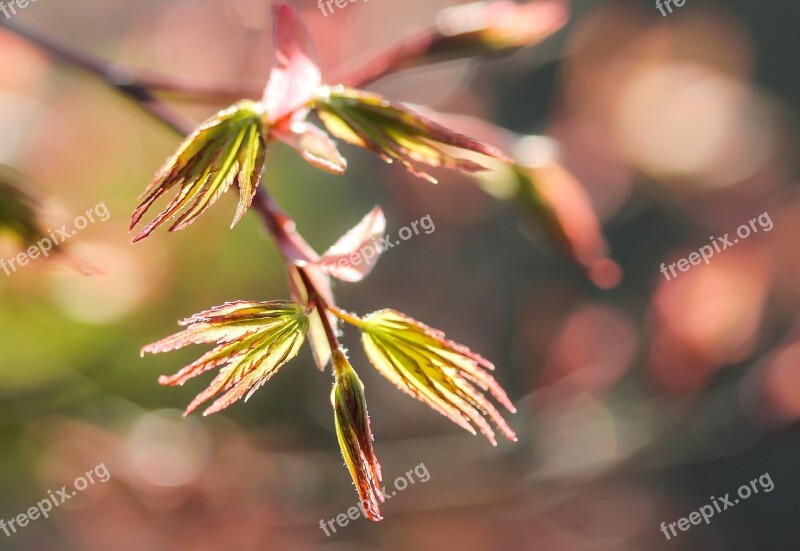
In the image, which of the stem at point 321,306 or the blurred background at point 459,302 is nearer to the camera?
the stem at point 321,306

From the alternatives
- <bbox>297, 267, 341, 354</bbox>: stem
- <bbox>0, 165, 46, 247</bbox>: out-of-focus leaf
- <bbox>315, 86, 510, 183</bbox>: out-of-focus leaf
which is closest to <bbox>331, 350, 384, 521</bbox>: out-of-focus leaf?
<bbox>297, 267, 341, 354</bbox>: stem

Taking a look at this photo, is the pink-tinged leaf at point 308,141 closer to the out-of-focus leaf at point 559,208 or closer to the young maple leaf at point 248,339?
the young maple leaf at point 248,339

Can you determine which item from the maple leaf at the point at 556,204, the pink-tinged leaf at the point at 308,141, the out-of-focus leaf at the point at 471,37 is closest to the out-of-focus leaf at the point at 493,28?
the out-of-focus leaf at the point at 471,37

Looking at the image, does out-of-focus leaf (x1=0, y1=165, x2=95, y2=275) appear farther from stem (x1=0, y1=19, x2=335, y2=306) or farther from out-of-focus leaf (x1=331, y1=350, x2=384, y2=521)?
out-of-focus leaf (x1=331, y1=350, x2=384, y2=521)

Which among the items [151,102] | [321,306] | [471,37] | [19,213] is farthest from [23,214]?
[471,37]

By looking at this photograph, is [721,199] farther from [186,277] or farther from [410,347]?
[410,347]

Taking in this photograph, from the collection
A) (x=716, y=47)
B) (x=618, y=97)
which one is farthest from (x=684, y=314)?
(x=716, y=47)
